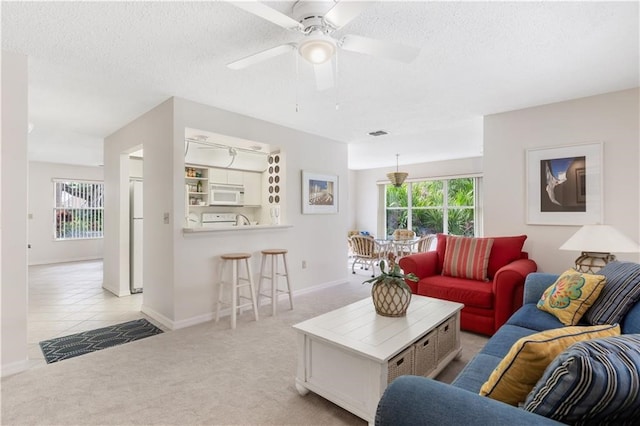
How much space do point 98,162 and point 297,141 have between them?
535 cm

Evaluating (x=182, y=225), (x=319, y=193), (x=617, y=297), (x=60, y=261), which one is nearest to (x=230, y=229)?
Answer: (x=182, y=225)

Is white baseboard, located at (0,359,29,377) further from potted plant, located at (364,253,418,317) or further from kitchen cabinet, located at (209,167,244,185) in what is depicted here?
kitchen cabinet, located at (209,167,244,185)

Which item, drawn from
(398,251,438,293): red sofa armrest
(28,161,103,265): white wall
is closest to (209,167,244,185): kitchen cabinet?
(398,251,438,293): red sofa armrest

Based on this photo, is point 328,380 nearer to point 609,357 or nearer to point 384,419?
point 384,419

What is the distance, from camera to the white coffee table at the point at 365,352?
5.31 ft

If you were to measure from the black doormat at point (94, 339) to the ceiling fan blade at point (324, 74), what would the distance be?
9.01ft

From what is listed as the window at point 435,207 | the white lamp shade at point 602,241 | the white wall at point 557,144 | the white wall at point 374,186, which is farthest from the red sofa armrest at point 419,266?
the white wall at point 374,186

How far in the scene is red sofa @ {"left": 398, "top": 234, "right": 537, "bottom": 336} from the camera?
104 inches

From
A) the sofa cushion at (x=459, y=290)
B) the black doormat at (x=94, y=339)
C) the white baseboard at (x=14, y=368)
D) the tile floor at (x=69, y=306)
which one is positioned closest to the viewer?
the white baseboard at (x=14, y=368)

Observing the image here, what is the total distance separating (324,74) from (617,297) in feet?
7.09

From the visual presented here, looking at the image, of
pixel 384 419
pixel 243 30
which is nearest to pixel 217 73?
pixel 243 30

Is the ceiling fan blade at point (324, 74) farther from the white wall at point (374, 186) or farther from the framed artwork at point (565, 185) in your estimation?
the white wall at point (374, 186)

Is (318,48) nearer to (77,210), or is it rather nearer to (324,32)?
(324,32)

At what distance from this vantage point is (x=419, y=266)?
10.8 feet
